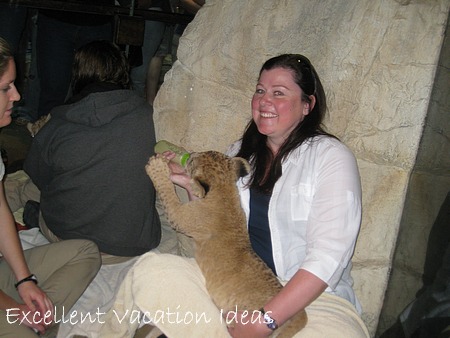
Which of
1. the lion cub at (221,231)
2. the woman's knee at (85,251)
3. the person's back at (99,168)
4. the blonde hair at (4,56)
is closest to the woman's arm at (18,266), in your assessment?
the woman's knee at (85,251)

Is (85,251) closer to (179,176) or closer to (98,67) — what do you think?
(179,176)

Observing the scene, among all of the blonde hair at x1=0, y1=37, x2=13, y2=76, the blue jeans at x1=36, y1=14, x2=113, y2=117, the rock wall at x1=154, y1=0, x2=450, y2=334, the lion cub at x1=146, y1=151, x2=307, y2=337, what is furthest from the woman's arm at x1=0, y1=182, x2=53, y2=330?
the blue jeans at x1=36, y1=14, x2=113, y2=117

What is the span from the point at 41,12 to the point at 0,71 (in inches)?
104

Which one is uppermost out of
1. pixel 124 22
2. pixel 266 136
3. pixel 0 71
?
pixel 124 22

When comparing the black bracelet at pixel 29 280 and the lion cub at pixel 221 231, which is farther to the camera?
the black bracelet at pixel 29 280

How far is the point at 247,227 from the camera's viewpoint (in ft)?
9.93

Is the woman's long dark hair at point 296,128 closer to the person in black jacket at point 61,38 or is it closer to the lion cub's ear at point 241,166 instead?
the lion cub's ear at point 241,166

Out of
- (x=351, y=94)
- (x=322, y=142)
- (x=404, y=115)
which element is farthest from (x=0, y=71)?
(x=404, y=115)

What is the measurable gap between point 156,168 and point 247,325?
1.21 m

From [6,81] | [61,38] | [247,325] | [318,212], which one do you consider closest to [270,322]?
[247,325]

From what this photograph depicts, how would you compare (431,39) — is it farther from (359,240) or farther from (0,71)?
(0,71)

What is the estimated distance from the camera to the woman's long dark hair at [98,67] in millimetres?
3779

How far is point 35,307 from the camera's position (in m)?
2.89

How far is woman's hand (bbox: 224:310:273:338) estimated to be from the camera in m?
2.45
